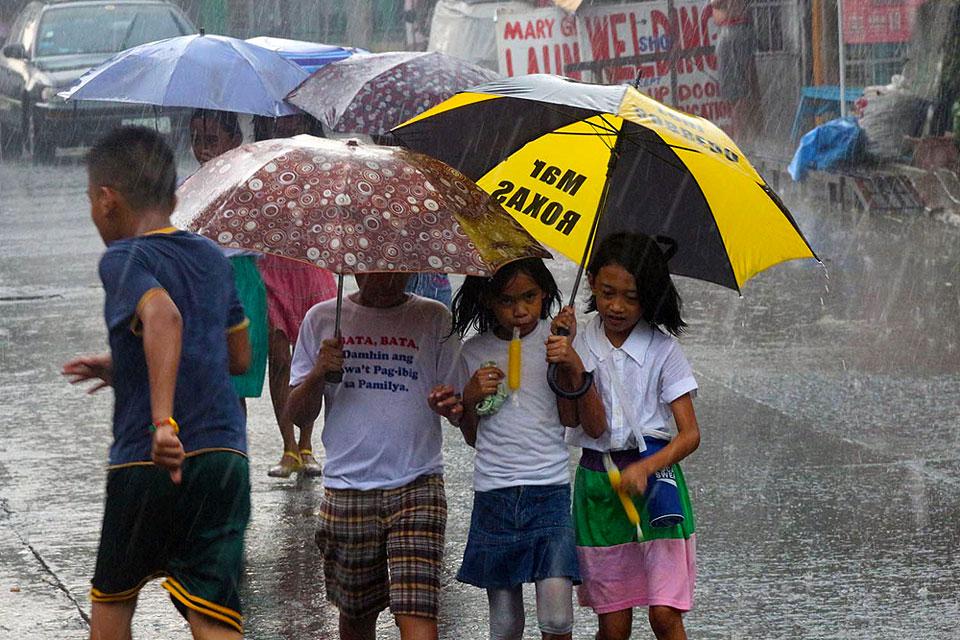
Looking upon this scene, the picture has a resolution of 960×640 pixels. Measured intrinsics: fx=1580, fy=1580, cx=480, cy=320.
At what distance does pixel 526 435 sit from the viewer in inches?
166

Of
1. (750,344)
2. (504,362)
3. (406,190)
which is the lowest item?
(750,344)

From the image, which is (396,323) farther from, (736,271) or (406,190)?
(736,271)

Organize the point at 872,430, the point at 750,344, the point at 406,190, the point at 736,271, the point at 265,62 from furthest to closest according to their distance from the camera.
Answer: the point at 750,344
the point at 872,430
the point at 265,62
the point at 736,271
the point at 406,190

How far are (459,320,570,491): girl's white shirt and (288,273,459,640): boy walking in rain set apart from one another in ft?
0.49

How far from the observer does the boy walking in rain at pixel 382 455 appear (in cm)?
419

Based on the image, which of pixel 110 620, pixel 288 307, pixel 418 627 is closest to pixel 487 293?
pixel 418 627

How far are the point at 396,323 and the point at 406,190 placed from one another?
0.41 metres

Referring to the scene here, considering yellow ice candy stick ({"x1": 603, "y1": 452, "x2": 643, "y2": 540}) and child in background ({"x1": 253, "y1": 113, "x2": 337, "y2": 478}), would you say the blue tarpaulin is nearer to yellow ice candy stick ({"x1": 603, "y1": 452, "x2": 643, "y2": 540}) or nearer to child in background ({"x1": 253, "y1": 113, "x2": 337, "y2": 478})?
child in background ({"x1": 253, "y1": 113, "x2": 337, "y2": 478})

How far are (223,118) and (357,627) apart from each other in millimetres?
2910

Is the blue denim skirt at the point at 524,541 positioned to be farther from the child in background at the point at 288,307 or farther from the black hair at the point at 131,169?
the child in background at the point at 288,307

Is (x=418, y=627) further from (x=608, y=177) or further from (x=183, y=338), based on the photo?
(x=608, y=177)

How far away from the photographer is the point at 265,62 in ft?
23.0

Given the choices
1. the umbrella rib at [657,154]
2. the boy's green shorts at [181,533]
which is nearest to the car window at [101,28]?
the umbrella rib at [657,154]

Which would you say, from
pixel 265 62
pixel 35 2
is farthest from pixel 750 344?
pixel 35 2
